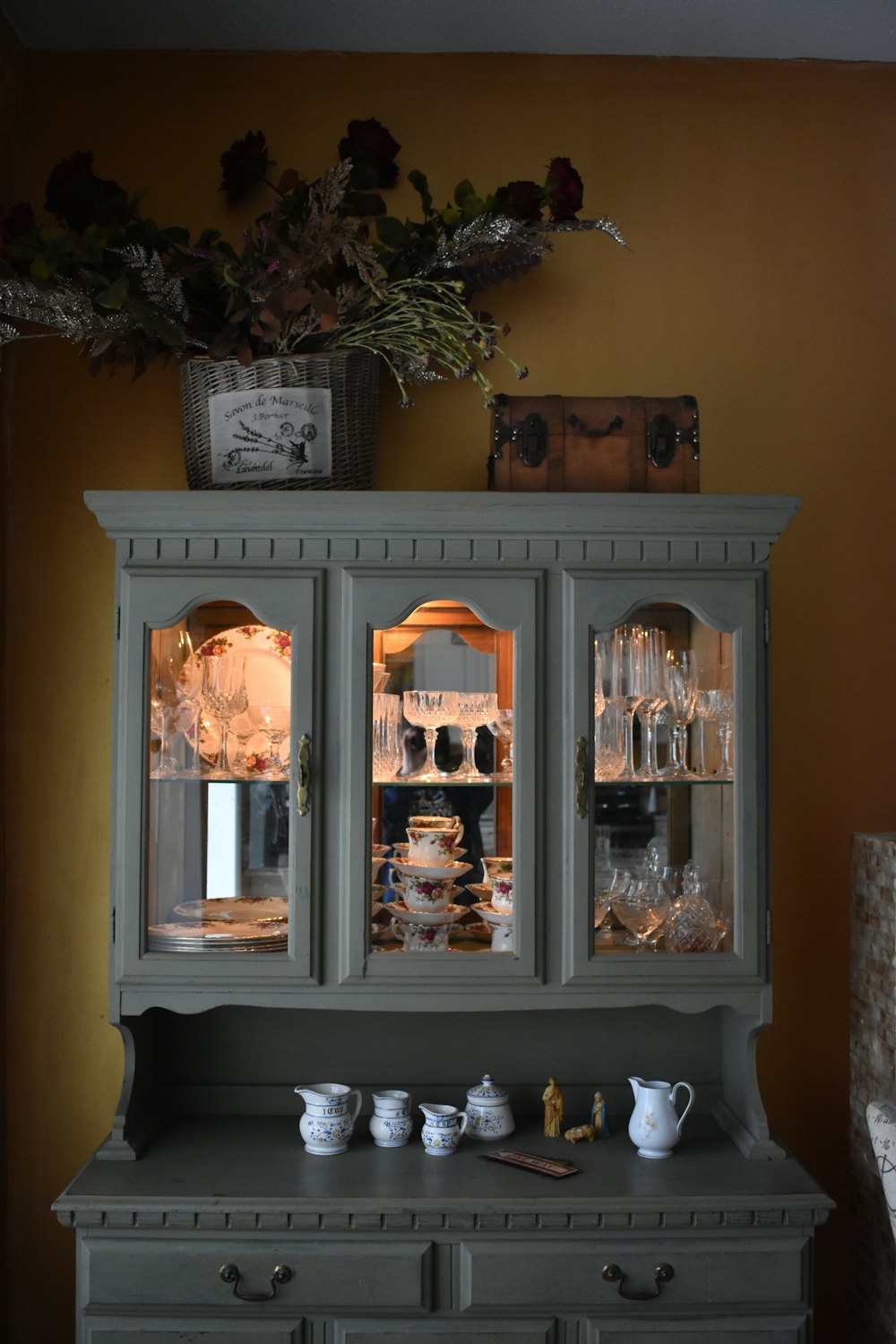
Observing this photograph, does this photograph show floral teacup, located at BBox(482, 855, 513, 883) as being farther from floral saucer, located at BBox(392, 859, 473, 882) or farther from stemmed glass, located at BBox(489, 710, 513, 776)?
stemmed glass, located at BBox(489, 710, 513, 776)

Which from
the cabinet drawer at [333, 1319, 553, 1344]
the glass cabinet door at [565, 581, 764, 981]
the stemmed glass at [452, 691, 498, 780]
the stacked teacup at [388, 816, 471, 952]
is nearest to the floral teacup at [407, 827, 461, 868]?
the stacked teacup at [388, 816, 471, 952]

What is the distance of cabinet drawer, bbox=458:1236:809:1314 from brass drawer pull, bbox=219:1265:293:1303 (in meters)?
0.30

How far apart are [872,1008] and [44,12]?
2.68 metres

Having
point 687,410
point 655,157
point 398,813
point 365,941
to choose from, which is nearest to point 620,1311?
point 365,941

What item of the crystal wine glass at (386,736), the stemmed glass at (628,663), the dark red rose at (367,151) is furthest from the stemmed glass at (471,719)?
the dark red rose at (367,151)

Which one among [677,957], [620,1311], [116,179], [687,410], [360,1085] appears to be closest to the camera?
[620,1311]

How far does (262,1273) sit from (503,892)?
758 millimetres

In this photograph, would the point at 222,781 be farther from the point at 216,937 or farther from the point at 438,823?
the point at 438,823

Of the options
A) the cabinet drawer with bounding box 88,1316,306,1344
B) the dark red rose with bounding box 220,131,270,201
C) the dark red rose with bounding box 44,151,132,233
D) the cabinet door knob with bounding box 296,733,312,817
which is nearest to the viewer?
the cabinet drawer with bounding box 88,1316,306,1344

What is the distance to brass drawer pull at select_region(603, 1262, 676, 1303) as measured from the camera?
6.51ft

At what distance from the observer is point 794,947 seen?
8.36 feet

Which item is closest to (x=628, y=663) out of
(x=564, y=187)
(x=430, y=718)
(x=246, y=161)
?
(x=430, y=718)

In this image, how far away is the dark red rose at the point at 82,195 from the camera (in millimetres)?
2357

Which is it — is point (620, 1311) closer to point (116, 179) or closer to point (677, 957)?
point (677, 957)
